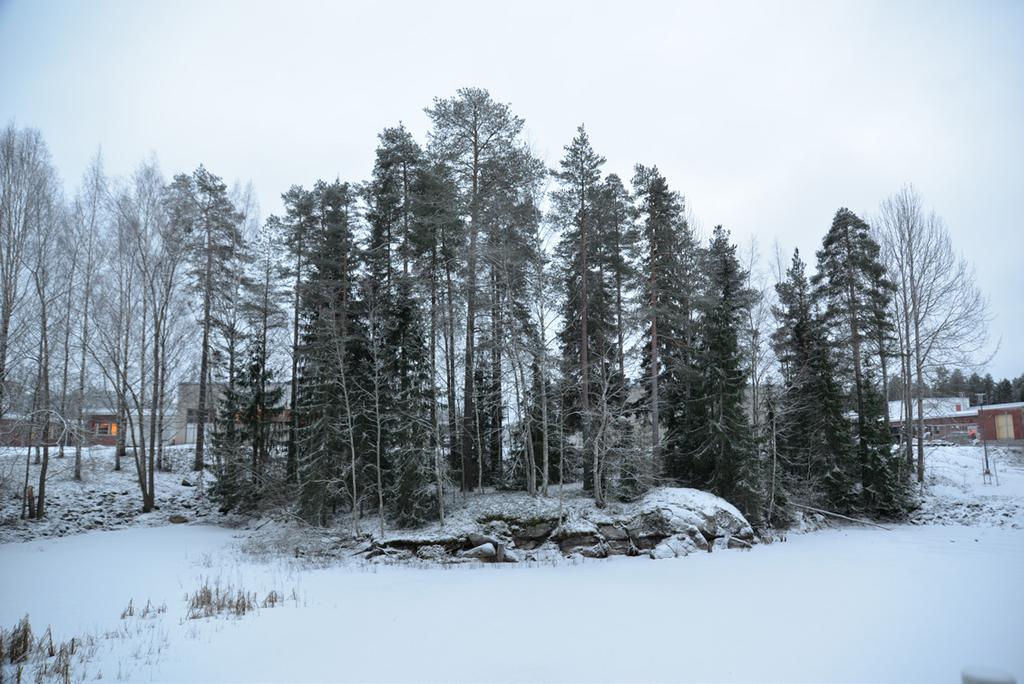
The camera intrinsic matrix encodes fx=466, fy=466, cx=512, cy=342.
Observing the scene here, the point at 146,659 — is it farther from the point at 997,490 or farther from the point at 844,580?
the point at 997,490

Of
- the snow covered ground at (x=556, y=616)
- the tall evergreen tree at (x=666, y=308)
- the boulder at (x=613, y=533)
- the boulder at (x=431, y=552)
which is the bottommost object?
the boulder at (x=431, y=552)

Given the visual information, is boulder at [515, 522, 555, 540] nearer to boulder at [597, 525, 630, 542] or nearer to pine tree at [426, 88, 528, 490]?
boulder at [597, 525, 630, 542]

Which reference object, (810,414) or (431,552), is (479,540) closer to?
(431,552)

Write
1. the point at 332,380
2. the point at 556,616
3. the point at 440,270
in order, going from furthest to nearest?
the point at 440,270 < the point at 332,380 < the point at 556,616

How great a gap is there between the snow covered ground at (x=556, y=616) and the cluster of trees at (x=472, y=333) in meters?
5.15

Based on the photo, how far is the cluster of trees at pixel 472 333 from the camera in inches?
676

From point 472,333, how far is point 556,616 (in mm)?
11008

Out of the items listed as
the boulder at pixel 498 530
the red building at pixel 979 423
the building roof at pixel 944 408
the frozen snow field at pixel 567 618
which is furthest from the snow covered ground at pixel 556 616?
the red building at pixel 979 423

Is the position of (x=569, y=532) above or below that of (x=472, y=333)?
below

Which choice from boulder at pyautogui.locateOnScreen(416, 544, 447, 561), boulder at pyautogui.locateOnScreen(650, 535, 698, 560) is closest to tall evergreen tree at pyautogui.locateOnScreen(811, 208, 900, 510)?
boulder at pyautogui.locateOnScreen(650, 535, 698, 560)

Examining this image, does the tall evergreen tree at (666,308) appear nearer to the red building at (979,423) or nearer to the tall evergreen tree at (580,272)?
the tall evergreen tree at (580,272)

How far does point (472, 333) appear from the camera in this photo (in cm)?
1745

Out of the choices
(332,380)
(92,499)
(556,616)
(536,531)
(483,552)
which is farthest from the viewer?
(92,499)

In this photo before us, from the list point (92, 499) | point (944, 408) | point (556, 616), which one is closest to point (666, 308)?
point (556, 616)
